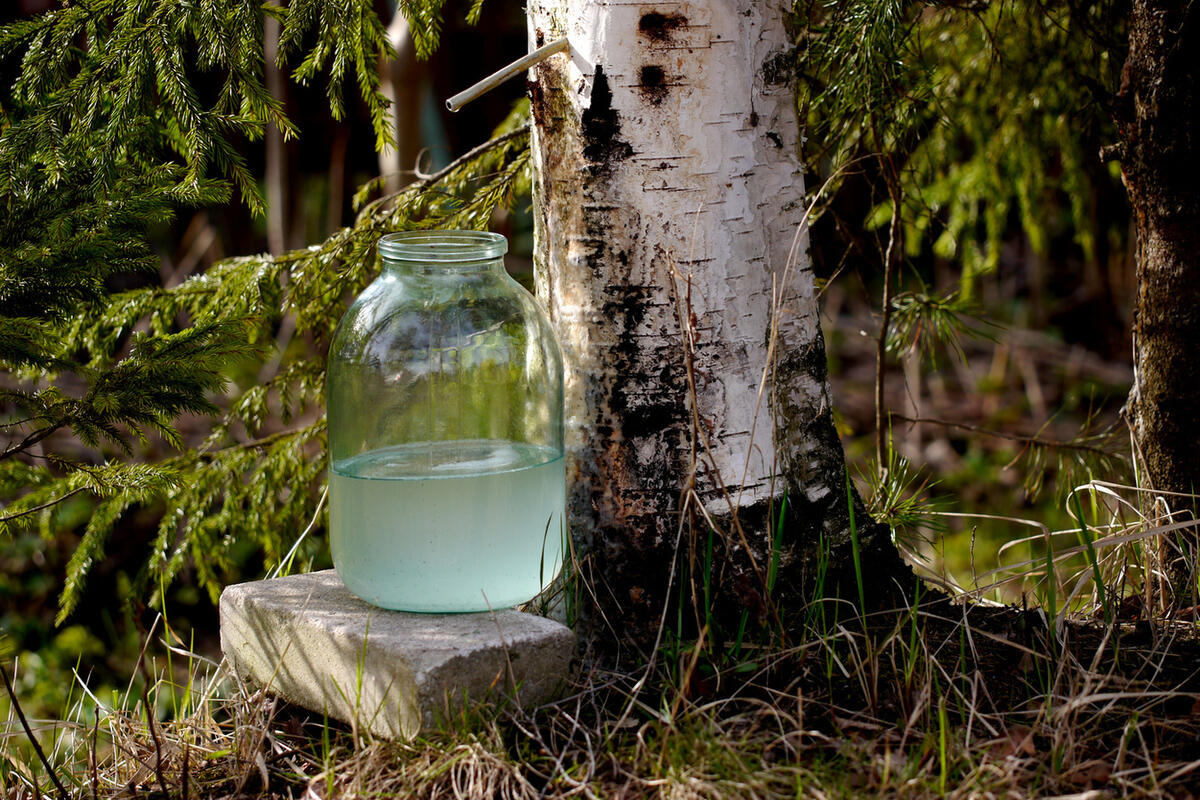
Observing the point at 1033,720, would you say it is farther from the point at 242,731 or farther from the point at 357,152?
the point at 357,152

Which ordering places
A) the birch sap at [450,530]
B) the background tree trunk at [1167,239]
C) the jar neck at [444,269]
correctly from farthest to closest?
the background tree trunk at [1167,239] < the jar neck at [444,269] < the birch sap at [450,530]

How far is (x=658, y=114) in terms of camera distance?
170 centimetres

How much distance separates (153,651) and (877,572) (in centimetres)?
380

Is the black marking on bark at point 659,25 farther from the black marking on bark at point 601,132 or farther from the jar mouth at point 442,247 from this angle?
the jar mouth at point 442,247

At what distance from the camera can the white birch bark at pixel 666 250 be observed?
1697 mm

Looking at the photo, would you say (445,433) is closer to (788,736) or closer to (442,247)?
(442,247)

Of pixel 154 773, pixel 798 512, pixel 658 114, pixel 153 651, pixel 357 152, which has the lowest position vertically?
pixel 153 651

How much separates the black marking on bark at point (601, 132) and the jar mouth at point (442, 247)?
0.21 meters

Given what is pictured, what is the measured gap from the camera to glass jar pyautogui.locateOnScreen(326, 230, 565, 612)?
5.53ft

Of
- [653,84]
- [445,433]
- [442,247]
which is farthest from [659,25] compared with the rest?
[445,433]

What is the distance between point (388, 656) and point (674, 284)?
0.76 m

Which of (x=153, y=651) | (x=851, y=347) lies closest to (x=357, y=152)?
(x=851, y=347)

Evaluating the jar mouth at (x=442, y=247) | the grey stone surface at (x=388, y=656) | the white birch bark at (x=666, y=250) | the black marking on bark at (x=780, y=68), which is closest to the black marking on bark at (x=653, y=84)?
the white birch bark at (x=666, y=250)

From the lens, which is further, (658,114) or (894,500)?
(894,500)
